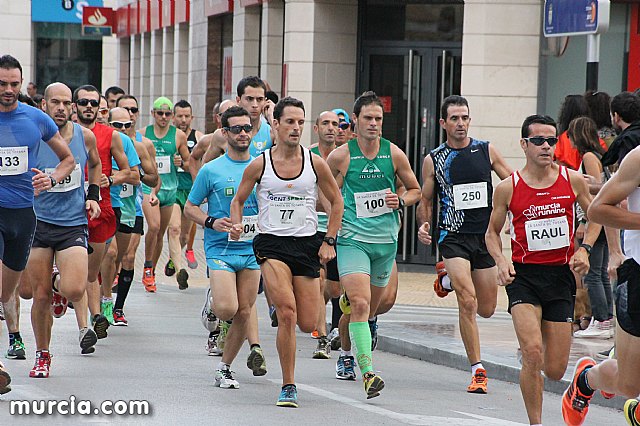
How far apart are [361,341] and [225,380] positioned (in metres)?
0.99

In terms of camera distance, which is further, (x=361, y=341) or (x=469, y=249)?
(x=469, y=249)

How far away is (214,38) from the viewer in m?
30.5

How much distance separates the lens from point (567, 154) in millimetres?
13539

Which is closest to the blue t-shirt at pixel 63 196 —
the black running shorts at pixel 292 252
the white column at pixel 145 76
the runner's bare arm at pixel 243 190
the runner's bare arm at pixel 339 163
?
the runner's bare arm at pixel 243 190

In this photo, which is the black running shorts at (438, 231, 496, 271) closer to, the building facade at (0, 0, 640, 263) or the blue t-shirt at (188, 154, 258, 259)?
the blue t-shirt at (188, 154, 258, 259)

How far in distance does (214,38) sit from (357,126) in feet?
64.6

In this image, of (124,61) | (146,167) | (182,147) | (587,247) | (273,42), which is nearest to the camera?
(587,247)

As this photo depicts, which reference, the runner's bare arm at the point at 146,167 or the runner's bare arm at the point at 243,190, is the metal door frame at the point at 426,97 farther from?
the runner's bare arm at the point at 243,190

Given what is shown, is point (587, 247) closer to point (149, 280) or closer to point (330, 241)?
point (330, 241)

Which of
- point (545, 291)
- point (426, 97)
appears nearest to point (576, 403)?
point (545, 291)

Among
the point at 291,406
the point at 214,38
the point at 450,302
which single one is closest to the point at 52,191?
the point at 291,406

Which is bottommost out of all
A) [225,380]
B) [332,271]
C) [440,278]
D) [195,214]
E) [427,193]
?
[225,380]

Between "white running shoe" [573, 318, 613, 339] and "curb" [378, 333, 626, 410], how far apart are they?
150 cm

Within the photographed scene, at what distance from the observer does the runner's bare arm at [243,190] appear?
401 inches
